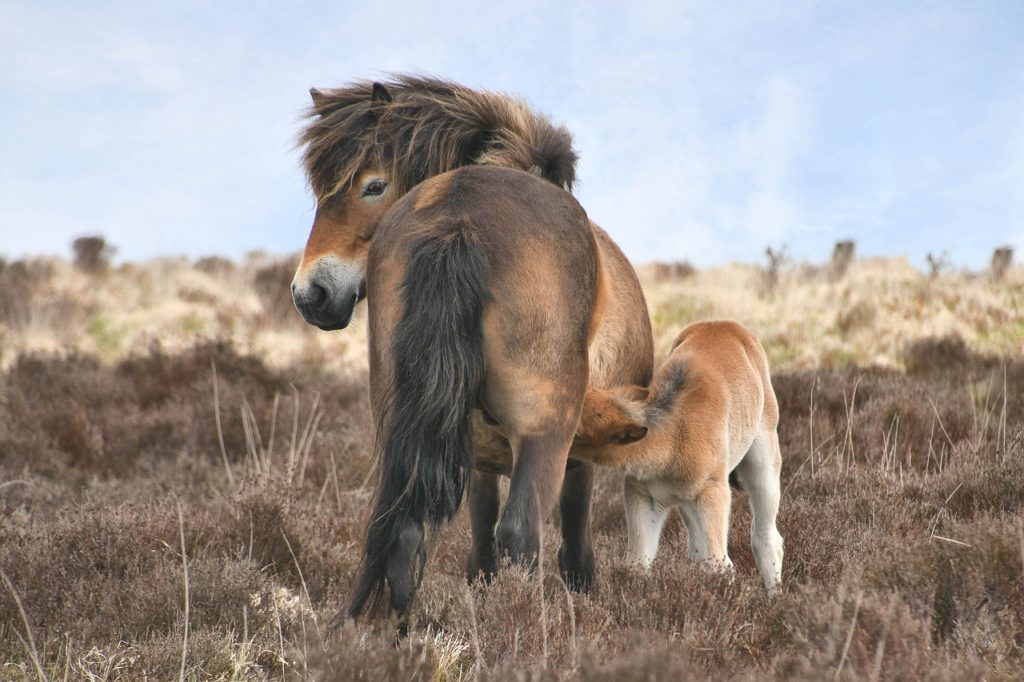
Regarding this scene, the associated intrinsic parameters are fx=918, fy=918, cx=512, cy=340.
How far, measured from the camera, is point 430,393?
9.29 feet

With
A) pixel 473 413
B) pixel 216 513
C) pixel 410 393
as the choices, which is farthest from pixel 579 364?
pixel 216 513

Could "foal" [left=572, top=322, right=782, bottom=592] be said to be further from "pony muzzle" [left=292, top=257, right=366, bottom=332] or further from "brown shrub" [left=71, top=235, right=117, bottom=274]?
"brown shrub" [left=71, top=235, right=117, bottom=274]

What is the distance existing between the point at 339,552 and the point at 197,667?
1.89 metres

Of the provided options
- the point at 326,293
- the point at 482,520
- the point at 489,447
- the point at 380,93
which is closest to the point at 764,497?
the point at 482,520

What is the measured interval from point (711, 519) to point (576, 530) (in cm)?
57

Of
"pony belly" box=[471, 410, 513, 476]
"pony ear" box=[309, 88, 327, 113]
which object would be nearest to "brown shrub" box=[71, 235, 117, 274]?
"pony ear" box=[309, 88, 327, 113]

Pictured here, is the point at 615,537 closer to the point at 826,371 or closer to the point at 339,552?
the point at 339,552

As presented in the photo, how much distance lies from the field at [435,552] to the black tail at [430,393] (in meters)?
0.18

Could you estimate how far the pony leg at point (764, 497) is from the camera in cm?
434

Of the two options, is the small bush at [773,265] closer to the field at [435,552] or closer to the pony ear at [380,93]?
the field at [435,552]

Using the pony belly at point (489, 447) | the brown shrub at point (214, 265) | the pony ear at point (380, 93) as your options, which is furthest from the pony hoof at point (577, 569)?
the brown shrub at point (214, 265)

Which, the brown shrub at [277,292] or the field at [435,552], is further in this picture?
the brown shrub at [277,292]

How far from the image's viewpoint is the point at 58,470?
26.2 feet

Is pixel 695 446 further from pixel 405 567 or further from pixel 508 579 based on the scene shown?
pixel 405 567
